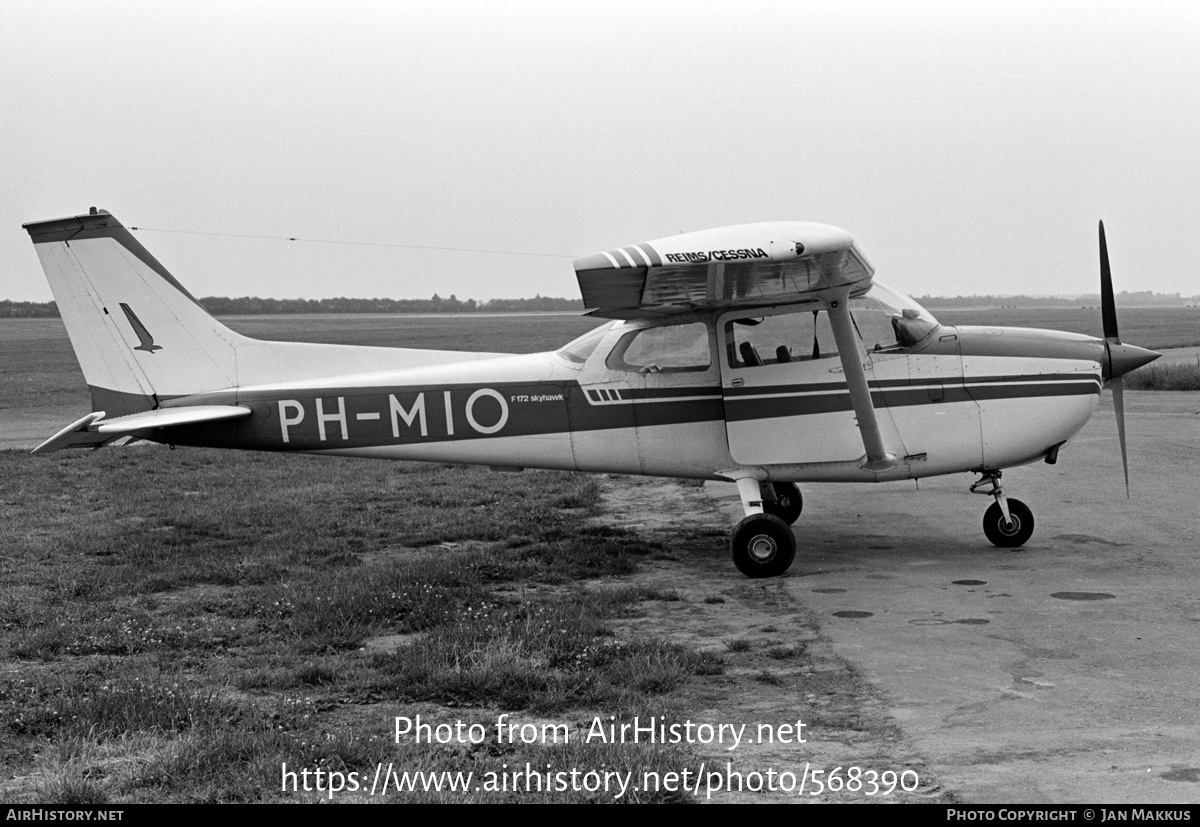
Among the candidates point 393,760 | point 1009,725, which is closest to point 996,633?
point 1009,725

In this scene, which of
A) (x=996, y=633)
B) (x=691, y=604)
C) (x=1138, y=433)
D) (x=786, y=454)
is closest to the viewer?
(x=996, y=633)

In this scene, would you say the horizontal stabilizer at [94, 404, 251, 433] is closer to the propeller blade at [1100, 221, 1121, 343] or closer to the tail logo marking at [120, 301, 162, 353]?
the tail logo marking at [120, 301, 162, 353]

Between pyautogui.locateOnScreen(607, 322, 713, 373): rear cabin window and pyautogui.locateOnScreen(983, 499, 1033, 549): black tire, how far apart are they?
2.91m

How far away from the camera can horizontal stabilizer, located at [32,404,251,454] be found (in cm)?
910

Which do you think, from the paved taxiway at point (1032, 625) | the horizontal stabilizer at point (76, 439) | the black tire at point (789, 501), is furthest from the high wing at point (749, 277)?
the horizontal stabilizer at point (76, 439)

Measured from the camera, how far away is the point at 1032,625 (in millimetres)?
6977

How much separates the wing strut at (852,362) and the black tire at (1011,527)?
59.3 inches

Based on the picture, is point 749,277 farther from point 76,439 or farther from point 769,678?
point 76,439

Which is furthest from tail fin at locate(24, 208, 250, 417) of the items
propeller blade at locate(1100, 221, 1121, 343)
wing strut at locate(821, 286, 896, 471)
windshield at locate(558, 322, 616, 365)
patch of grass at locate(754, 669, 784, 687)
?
propeller blade at locate(1100, 221, 1121, 343)

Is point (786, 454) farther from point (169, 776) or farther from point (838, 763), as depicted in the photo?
point (169, 776)

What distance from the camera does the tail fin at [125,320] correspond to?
9648mm

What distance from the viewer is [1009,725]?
202 inches

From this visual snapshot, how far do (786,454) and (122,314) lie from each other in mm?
6110

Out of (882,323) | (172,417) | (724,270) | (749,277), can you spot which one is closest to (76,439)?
(172,417)
